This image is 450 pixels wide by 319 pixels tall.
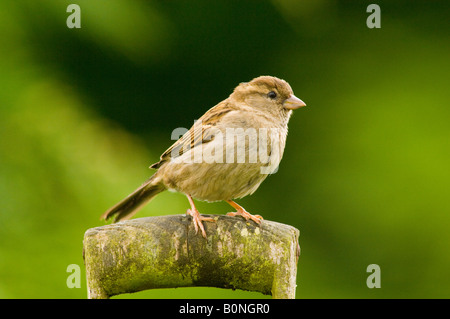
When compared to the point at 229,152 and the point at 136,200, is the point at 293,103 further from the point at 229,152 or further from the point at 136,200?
the point at 136,200

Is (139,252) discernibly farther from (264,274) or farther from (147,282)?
(264,274)

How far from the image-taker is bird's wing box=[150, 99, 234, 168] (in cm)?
332

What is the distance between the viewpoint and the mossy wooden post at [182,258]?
7.30 feet

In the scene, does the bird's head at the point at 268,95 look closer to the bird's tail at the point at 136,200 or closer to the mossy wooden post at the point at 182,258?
the bird's tail at the point at 136,200

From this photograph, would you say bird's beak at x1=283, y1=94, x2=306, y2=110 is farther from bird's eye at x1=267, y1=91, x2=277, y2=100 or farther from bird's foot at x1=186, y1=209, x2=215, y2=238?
bird's foot at x1=186, y1=209, x2=215, y2=238

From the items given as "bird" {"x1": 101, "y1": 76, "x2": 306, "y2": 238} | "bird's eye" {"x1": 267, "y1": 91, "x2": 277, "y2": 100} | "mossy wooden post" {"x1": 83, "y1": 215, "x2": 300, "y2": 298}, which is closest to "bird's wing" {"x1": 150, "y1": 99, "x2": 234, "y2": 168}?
"bird" {"x1": 101, "y1": 76, "x2": 306, "y2": 238}

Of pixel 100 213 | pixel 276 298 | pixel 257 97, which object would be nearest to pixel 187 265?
pixel 276 298

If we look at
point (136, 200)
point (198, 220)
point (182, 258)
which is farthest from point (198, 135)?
point (182, 258)

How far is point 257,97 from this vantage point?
141 inches

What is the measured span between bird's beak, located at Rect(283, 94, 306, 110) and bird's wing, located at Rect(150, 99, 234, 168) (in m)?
0.32

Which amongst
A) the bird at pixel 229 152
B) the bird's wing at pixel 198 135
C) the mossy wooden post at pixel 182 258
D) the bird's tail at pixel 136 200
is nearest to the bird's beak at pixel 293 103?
the bird at pixel 229 152

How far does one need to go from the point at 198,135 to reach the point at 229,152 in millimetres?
297

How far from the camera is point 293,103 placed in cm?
352

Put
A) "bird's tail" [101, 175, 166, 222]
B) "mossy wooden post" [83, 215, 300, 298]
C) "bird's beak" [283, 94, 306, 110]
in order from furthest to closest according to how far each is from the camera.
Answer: "bird's beak" [283, 94, 306, 110], "bird's tail" [101, 175, 166, 222], "mossy wooden post" [83, 215, 300, 298]
